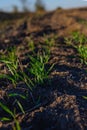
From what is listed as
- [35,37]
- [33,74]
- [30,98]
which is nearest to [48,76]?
[33,74]

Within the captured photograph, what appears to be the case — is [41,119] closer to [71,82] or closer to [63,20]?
[71,82]

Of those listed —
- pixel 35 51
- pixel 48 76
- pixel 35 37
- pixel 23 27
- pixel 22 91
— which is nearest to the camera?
pixel 22 91

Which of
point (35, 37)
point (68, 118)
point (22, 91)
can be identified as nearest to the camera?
point (68, 118)

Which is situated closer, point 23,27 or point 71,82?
point 71,82

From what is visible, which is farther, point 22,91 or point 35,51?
point 35,51

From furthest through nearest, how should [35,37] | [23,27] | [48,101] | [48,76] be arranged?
[23,27] < [35,37] < [48,76] < [48,101]

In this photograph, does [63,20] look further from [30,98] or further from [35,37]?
[30,98]

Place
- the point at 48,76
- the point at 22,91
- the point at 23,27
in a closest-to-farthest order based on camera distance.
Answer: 1. the point at 22,91
2. the point at 48,76
3. the point at 23,27

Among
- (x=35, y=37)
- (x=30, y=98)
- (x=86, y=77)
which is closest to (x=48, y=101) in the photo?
(x=30, y=98)
